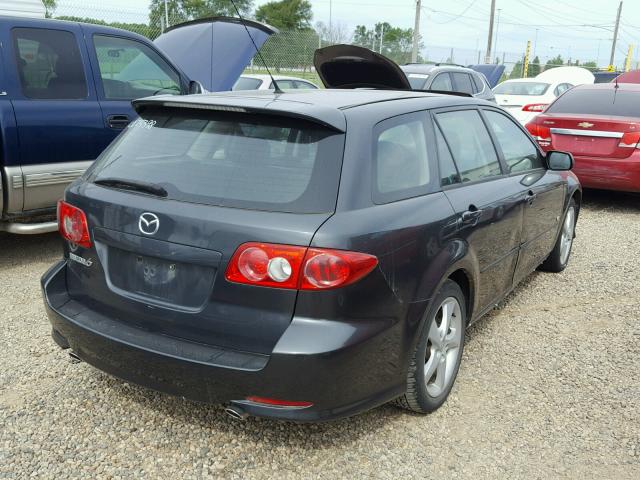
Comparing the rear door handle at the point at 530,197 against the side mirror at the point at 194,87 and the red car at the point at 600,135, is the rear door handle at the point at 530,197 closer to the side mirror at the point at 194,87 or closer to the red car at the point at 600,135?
the side mirror at the point at 194,87

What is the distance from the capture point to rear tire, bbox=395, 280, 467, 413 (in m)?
2.88

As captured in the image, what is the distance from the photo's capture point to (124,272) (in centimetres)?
270

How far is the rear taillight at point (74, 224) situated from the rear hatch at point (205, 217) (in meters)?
→ 0.05

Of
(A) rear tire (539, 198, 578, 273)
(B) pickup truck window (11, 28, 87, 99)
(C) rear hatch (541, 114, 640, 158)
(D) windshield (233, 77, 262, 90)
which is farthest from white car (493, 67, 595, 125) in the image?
(B) pickup truck window (11, 28, 87, 99)

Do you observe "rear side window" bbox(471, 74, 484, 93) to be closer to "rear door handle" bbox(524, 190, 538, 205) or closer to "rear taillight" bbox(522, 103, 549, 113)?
"rear taillight" bbox(522, 103, 549, 113)

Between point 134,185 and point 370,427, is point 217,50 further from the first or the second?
point 370,427

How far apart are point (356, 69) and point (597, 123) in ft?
10.8

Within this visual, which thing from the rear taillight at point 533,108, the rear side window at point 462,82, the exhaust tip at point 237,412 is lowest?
the rear taillight at point 533,108

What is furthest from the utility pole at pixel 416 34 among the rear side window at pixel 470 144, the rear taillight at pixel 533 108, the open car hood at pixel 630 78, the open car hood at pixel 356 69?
the rear side window at pixel 470 144

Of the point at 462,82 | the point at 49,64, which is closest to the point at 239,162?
the point at 49,64

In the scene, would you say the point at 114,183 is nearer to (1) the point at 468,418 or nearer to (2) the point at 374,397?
(2) the point at 374,397

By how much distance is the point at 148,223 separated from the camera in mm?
2594

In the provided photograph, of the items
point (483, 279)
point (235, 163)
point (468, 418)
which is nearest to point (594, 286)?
point (483, 279)

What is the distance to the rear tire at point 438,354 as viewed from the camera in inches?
113
